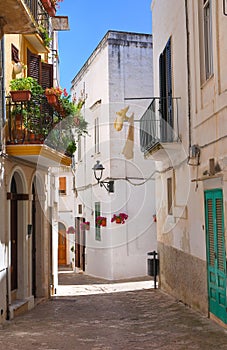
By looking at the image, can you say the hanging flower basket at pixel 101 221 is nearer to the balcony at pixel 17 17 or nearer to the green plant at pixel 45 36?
the green plant at pixel 45 36

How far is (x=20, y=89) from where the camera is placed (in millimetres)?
10508

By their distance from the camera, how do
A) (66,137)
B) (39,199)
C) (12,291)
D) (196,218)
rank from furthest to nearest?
1. (39,199)
2. (66,137)
3. (12,291)
4. (196,218)

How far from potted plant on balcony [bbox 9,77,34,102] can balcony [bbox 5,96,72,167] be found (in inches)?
6.0

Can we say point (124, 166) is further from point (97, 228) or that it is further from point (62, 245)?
point (62, 245)

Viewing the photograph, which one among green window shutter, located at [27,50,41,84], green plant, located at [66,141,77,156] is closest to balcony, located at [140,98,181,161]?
green plant, located at [66,141,77,156]

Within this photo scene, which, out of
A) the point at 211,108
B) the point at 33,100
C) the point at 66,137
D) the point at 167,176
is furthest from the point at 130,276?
the point at 211,108

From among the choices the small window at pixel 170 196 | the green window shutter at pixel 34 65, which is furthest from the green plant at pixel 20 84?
the small window at pixel 170 196

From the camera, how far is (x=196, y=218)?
34.1 feet

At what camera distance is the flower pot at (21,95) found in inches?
403

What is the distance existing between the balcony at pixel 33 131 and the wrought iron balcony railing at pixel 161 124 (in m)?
2.43

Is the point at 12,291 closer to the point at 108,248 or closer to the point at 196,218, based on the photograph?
the point at 196,218

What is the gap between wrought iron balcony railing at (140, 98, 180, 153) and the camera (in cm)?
1204

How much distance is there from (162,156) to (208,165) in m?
4.25

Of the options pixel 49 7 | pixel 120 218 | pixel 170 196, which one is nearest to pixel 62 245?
pixel 120 218
